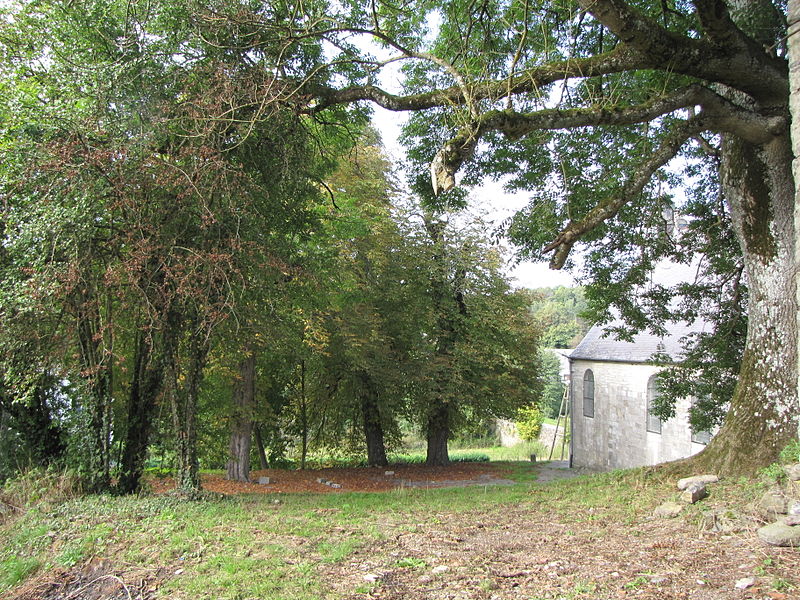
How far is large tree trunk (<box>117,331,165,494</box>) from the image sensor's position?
7734 millimetres

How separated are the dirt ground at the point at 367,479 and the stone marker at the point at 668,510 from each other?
6716mm

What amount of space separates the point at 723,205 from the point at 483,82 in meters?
5.24

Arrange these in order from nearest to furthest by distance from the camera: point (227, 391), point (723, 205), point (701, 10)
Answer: point (701, 10) → point (723, 205) → point (227, 391)

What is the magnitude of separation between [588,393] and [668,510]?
17840 mm

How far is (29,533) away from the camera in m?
5.57

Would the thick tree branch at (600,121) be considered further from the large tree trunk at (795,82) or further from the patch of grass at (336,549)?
the patch of grass at (336,549)

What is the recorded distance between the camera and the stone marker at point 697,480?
5643 millimetres

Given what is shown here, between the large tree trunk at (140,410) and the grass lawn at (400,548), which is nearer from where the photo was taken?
the grass lawn at (400,548)

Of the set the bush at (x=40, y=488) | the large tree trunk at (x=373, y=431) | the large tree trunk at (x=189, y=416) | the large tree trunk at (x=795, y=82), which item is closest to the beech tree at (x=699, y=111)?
the large tree trunk at (x=795, y=82)

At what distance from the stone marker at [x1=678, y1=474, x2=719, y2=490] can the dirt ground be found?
6527 millimetres

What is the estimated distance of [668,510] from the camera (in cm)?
521

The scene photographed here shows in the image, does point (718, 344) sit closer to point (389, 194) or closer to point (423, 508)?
point (423, 508)

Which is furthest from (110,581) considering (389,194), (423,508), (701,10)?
(389,194)

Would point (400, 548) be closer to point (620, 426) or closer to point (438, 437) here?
point (438, 437)
